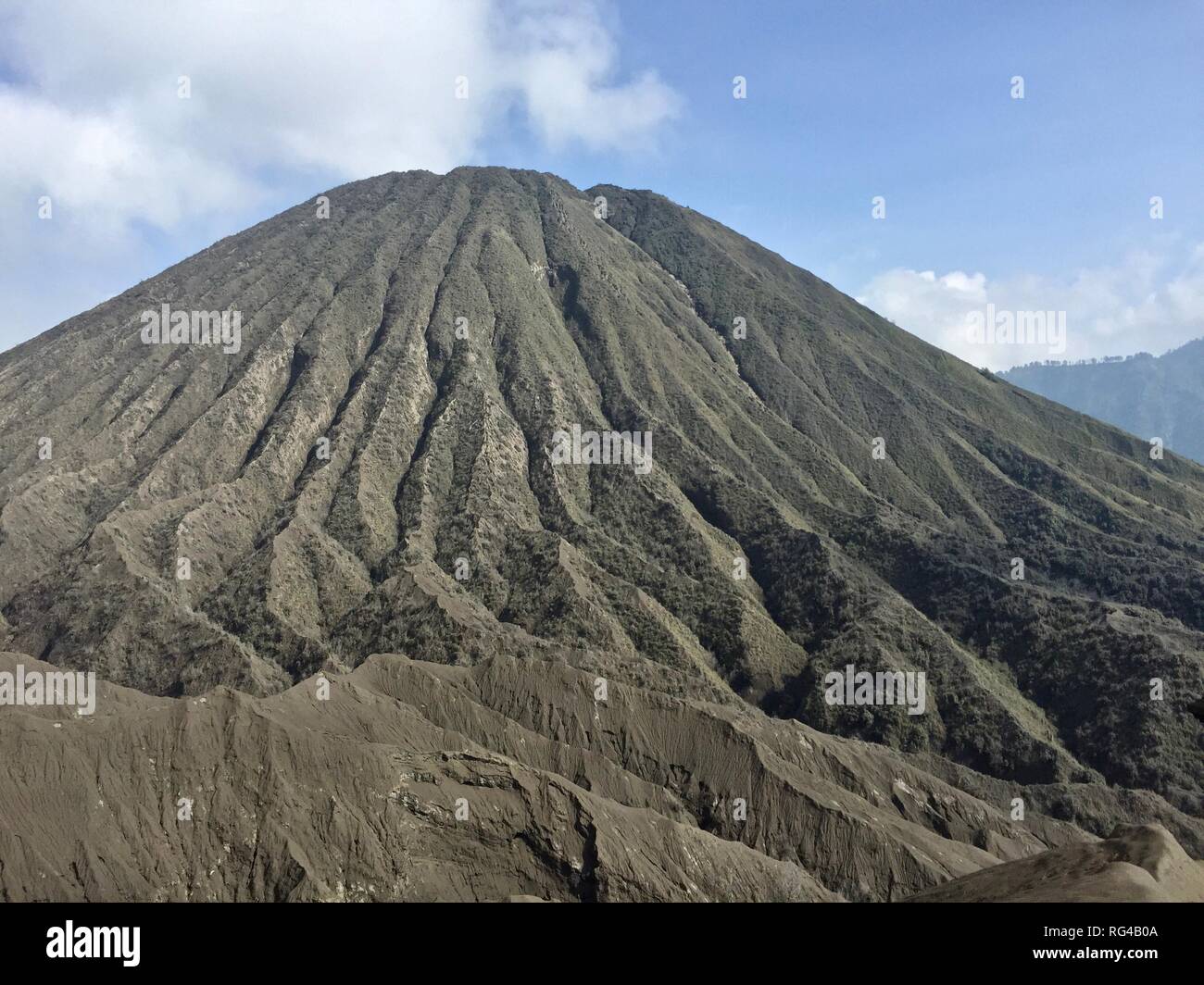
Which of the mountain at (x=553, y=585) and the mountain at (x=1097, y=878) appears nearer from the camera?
the mountain at (x=1097, y=878)

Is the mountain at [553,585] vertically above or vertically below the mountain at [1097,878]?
above

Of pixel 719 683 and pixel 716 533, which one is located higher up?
pixel 716 533

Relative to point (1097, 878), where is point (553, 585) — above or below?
above

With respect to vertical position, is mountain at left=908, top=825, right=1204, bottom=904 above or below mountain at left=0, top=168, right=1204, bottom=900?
below

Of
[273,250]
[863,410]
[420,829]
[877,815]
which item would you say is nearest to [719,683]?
[877,815]

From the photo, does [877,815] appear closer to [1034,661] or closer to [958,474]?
[1034,661]

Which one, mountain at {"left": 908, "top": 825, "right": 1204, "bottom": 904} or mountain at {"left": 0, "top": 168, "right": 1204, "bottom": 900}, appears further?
mountain at {"left": 0, "top": 168, "right": 1204, "bottom": 900}

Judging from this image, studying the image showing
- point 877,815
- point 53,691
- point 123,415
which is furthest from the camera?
point 123,415

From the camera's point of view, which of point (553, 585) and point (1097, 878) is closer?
point (1097, 878)
